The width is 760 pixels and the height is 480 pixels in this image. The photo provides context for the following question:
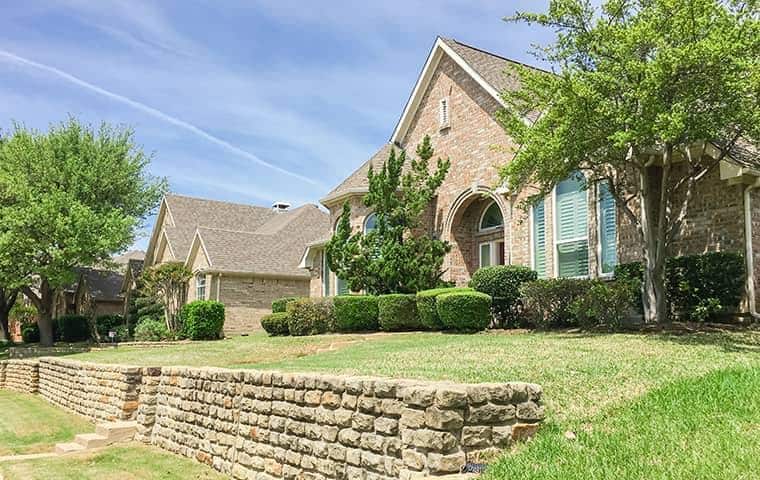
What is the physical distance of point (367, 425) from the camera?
21.4 ft

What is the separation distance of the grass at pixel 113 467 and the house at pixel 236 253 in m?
20.0

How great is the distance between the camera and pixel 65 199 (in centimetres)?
2859

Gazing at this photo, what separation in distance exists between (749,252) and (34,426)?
1456 centimetres

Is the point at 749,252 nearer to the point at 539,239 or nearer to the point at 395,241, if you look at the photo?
the point at 539,239

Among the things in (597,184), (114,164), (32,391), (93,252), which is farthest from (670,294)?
(114,164)

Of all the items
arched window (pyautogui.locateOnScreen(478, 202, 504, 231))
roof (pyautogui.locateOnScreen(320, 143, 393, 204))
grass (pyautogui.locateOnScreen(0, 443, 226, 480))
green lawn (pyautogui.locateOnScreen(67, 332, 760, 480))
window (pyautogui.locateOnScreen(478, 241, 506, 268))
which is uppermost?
roof (pyautogui.locateOnScreen(320, 143, 393, 204))

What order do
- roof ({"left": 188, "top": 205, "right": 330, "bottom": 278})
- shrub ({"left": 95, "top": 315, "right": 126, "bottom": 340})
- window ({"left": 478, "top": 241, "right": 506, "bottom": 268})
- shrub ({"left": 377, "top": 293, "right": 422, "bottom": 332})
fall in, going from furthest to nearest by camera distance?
shrub ({"left": 95, "top": 315, "right": 126, "bottom": 340}) < roof ({"left": 188, "top": 205, "right": 330, "bottom": 278}) < window ({"left": 478, "top": 241, "right": 506, "bottom": 268}) < shrub ({"left": 377, "top": 293, "right": 422, "bottom": 332})

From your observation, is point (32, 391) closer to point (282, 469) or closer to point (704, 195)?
point (282, 469)

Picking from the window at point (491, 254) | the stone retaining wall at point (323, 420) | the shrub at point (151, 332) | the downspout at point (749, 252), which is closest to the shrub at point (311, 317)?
the window at point (491, 254)

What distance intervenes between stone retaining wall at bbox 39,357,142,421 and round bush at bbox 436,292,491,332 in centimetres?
722

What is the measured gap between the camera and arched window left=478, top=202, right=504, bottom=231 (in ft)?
67.5

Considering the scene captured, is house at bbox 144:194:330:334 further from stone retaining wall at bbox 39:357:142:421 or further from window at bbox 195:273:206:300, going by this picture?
stone retaining wall at bbox 39:357:142:421

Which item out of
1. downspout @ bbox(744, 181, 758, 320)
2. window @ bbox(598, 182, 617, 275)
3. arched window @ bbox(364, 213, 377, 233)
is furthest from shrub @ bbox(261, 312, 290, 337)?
downspout @ bbox(744, 181, 758, 320)

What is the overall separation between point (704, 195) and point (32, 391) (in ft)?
59.1
